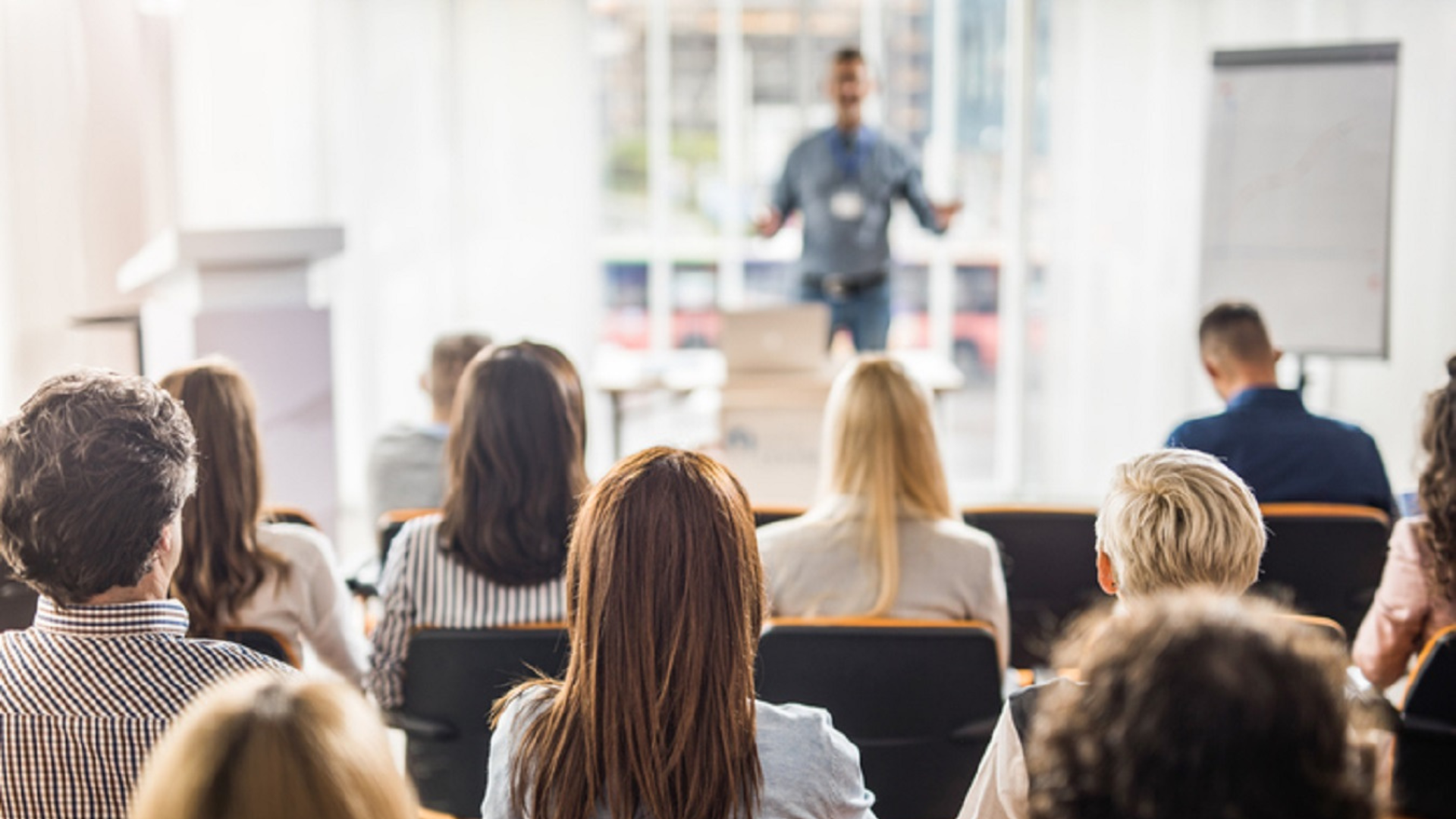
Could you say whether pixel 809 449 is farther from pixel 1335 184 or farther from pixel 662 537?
pixel 662 537

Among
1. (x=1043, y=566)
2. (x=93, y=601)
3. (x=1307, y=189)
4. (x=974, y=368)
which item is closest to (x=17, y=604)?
(x=93, y=601)

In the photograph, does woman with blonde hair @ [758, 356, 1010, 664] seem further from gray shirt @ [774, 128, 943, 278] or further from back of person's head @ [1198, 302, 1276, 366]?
gray shirt @ [774, 128, 943, 278]

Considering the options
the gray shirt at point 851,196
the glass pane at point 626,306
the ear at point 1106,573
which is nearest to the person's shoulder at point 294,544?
the ear at point 1106,573

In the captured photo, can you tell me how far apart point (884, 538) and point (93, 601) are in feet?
4.52

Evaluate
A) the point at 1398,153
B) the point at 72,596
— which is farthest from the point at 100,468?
the point at 1398,153

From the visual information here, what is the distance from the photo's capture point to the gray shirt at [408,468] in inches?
130

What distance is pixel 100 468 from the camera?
1.41 m

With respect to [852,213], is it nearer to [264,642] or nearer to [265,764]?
[264,642]

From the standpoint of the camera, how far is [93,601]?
1.41 meters

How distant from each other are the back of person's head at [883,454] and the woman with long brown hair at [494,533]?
0.53 m

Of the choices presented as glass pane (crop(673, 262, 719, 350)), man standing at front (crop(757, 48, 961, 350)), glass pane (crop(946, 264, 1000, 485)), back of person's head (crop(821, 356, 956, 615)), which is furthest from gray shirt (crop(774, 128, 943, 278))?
back of person's head (crop(821, 356, 956, 615))

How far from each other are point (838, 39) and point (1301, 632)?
6.46m

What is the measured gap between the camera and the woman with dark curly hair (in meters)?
2.39

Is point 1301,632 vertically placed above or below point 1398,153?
below
